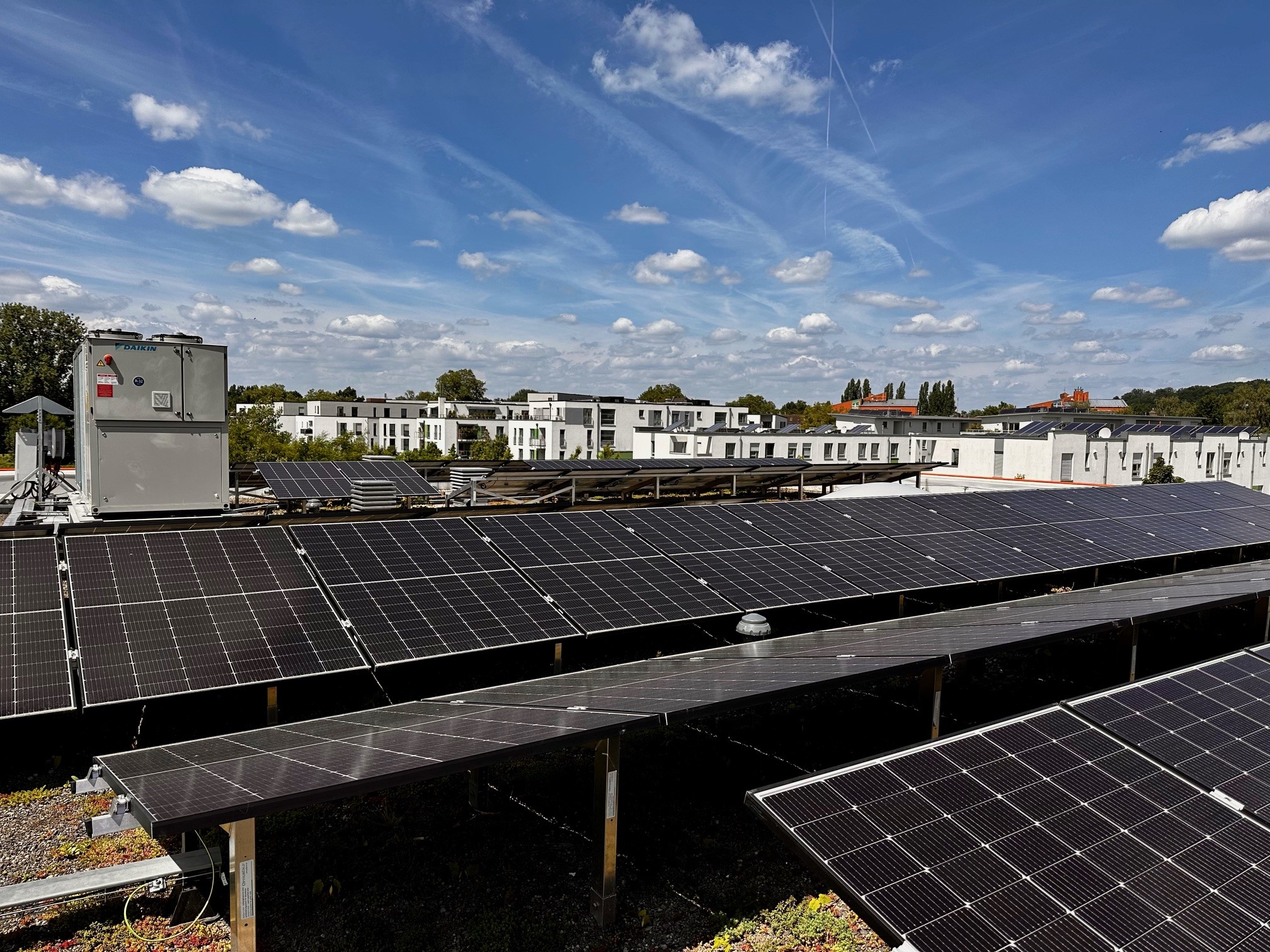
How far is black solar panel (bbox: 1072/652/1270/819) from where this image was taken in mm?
8062

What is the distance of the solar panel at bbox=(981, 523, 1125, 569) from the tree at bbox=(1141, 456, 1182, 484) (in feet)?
142

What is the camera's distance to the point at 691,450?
240 feet

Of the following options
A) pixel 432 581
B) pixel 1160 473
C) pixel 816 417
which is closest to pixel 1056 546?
pixel 432 581

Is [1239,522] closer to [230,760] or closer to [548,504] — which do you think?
[548,504]

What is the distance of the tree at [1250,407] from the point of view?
13812 centimetres

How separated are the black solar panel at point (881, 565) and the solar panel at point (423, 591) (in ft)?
24.7

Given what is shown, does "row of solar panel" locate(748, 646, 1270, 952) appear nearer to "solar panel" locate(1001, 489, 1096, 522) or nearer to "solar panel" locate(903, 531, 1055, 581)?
"solar panel" locate(903, 531, 1055, 581)

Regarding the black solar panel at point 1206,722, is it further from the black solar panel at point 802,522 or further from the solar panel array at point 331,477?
the solar panel array at point 331,477

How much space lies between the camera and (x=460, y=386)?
6845 inches

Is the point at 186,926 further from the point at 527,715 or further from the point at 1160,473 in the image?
the point at 1160,473

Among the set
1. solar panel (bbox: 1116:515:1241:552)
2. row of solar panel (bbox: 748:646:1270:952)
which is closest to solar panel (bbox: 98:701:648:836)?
row of solar panel (bbox: 748:646:1270:952)

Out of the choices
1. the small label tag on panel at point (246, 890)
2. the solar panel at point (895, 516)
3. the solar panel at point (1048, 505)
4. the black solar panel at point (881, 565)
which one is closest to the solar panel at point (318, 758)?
the small label tag on panel at point (246, 890)

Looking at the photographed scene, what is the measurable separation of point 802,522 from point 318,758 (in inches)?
609

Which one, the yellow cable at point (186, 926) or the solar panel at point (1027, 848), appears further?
the yellow cable at point (186, 926)
